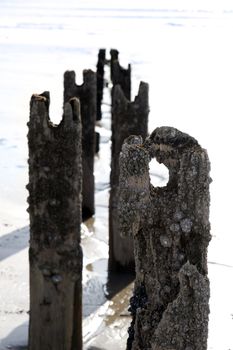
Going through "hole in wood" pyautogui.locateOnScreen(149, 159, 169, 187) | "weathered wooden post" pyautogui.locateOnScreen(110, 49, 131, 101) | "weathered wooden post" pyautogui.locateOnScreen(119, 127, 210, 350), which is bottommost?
"hole in wood" pyautogui.locateOnScreen(149, 159, 169, 187)

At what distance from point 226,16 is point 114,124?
229ft

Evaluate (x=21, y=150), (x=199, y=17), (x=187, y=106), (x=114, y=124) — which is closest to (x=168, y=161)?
(x=114, y=124)

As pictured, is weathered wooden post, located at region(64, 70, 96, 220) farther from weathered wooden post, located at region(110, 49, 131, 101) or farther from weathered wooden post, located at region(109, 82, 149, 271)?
weathered wooden post, located at region(109, 82, 149, 271)

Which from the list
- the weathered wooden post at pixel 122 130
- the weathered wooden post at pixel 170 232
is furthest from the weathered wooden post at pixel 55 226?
the weathered wooden post at pixel 122 130

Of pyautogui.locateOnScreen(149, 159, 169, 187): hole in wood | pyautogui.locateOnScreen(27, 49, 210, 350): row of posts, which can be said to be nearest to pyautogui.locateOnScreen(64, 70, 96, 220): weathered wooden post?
pyautogui.locateOnScreen(27, 49, 210, 350): row of posts

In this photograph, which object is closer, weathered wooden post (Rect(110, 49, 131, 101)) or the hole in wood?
weathered wooden post (Rect(110, 49, 131, 101))

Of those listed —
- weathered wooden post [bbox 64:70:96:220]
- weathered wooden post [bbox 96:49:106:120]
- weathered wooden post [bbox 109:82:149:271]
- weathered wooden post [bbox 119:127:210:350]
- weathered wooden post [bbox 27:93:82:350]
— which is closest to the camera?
weathered wooden post [bbox 119:127:210:350]

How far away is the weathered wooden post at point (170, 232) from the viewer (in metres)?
4.13

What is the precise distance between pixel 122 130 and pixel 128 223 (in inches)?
215

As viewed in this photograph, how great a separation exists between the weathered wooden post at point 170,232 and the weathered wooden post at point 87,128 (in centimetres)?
737

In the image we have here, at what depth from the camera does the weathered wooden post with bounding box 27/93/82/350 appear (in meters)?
6.59

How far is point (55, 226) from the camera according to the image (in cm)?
670

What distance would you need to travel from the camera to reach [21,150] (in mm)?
17156

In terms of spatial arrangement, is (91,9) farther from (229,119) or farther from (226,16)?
(229,119)
